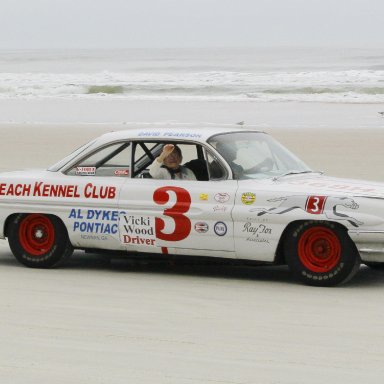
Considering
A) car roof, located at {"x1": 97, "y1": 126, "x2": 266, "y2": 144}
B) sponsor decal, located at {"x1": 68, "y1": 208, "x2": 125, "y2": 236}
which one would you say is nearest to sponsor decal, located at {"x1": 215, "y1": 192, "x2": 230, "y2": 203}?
car roof, located at {"x1": 97, "y1": 126, "x2": 266, "y2": 144}

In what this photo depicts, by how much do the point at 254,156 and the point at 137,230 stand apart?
3.93 ft

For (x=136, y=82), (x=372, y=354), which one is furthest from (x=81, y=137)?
(x=136, y=82)

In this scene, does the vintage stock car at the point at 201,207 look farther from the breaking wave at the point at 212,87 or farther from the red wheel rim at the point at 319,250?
the breaking wave at the point at 212,87

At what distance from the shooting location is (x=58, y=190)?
10.2 metres

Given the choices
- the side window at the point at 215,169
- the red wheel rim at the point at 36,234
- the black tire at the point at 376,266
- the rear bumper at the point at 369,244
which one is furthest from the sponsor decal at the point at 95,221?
the black tire at the point at 376,266

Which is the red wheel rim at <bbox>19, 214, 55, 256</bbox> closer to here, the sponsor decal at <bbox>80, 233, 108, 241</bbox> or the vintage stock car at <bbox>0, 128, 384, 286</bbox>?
the vintage stock car at <bbox>0, 128, 384, 286</bbox>

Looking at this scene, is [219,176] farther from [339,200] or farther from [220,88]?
[220,88]

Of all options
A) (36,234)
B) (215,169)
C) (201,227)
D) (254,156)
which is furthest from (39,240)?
(254,156)

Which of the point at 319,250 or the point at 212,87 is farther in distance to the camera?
the point at 212,87

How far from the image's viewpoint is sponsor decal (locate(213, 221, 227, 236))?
9.48 meters

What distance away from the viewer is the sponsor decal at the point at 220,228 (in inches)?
373

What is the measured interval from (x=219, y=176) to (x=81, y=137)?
15930 millimetres

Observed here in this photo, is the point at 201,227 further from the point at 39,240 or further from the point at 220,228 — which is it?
the point at 39,240

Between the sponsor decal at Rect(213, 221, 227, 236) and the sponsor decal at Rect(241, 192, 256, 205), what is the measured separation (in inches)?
9.8
